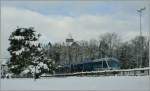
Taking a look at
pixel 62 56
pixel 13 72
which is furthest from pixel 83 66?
pixel 13 72

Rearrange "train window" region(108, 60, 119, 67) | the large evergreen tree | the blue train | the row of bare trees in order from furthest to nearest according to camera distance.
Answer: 1. the row of bare trees
2. "train window" region(108, 60, 119, 67)
3. the blue train
4. the large evergreen tree

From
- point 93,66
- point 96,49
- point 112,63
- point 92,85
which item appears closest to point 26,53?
point 92,85

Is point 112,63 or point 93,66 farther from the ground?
point 112,63

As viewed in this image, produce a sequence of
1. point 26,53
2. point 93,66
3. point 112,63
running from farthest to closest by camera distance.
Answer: point 112,63 < point 93,66 < point 26,53

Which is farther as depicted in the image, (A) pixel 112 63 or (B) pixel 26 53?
(A) pixel 112 63

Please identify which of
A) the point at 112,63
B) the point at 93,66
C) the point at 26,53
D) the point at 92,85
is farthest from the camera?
the point at 112,63

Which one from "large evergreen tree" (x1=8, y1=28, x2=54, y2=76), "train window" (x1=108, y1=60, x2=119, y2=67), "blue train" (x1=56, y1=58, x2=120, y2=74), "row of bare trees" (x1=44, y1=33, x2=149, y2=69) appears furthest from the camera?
"row of bare trees" (x1=44, y1=33, x2=149, y2=69)

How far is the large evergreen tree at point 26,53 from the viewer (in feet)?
86.1

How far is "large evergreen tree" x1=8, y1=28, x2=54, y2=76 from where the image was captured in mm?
26234

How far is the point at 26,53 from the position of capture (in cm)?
2625

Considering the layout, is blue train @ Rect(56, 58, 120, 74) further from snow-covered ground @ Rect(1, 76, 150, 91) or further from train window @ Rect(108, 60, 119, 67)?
snow-covered ground @ Rect(1, 76, 150, 91)

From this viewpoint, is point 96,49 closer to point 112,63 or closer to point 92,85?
point 112,63

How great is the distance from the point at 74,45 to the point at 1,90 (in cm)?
5843

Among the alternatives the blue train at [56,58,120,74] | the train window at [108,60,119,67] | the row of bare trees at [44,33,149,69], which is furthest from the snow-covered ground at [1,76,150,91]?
the row of bare trees at [44,33,149,69]
